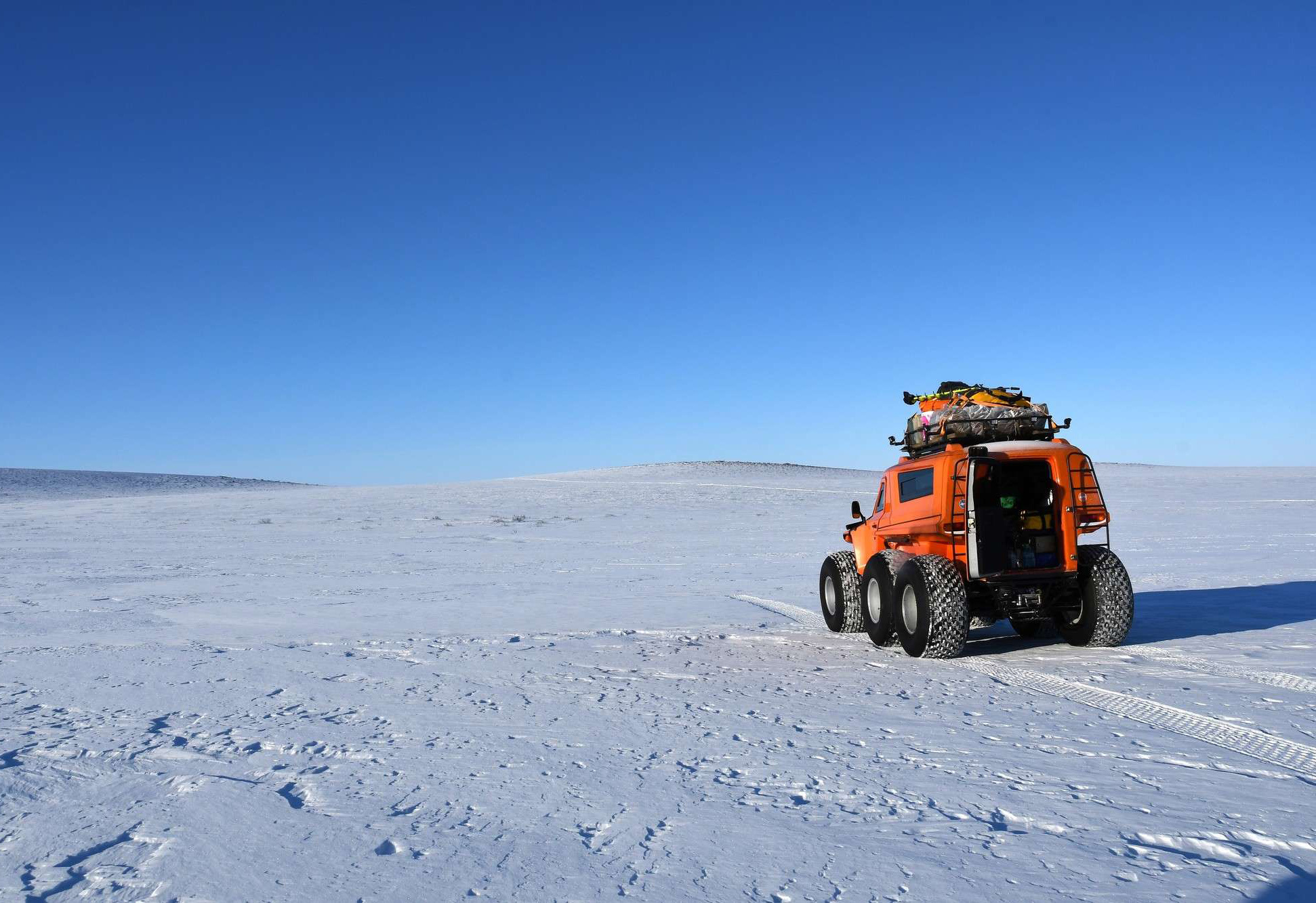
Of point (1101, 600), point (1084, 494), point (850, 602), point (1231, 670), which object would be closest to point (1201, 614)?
point (1101, 600)

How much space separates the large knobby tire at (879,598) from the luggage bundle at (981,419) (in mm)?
1404

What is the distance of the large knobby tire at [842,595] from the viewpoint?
424 inches

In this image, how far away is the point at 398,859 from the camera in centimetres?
408

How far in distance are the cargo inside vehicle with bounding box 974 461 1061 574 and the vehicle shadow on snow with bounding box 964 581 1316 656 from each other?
3.44 feet

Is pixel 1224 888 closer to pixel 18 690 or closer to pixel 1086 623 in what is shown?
pixel 1086 623

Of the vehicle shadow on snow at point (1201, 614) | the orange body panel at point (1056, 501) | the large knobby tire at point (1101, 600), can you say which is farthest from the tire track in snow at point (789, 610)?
the large knobby tire at point (1101, 600)

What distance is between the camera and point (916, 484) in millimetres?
10109

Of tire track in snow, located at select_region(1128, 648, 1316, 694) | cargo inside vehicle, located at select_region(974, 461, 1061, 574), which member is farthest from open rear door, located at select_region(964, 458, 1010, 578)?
tire track in snow, located at select_region(1128, 648, 1316, 694)

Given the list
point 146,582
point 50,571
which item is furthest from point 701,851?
point 50,571

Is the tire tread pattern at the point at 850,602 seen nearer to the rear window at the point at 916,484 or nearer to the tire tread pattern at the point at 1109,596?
the rear window at the point at 916,484

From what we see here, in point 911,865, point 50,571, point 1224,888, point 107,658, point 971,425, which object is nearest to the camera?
point 1224,888

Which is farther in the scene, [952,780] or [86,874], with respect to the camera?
[952,780]

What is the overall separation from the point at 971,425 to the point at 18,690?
903cm

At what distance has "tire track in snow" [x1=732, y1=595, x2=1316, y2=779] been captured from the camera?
5.45 metres
